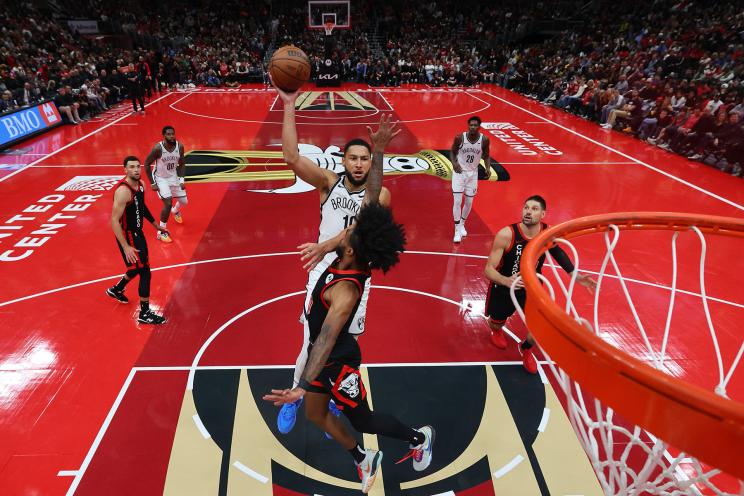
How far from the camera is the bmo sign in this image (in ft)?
39.2

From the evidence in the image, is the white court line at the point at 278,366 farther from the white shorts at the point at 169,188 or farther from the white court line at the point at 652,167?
the white court line at the point at 652,167

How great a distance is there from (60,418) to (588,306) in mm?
5536

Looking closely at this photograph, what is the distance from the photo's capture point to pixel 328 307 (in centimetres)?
308

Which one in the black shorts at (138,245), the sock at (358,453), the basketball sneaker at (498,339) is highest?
the black shorts at (138,245)

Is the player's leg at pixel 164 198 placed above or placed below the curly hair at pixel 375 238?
Answer: below

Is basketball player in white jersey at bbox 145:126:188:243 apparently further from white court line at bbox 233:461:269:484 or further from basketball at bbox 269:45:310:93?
white court line at bbox 233:461:269:484

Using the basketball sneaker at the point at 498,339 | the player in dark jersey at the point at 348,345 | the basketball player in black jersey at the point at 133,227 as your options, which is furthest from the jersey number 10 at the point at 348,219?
the basketball player in black jersey at the point at 133,227

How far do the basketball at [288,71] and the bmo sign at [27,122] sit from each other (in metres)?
11.0

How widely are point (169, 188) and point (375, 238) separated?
5.64 m

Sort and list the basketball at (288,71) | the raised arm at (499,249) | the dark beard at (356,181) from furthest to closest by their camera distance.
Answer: the raised arm at (499,249), the basketball at (288,71), the dark beard at (356,181)

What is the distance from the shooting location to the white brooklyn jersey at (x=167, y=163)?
7182 millimetres

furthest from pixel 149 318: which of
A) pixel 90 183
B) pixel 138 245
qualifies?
pixel 90 183

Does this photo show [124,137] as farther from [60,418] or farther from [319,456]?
[319,456]

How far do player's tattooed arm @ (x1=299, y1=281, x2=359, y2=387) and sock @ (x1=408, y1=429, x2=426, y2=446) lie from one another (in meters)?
1.08
